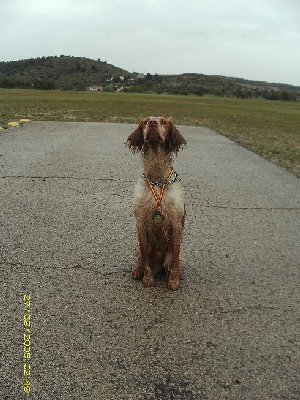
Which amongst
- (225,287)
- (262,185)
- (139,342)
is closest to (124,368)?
(139,342)

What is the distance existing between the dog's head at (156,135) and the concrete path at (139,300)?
138 centimetres

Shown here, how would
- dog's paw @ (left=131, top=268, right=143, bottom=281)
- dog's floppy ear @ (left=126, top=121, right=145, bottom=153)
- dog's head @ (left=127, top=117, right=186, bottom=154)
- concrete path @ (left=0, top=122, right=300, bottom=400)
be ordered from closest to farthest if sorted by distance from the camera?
concrete path @ (left=0, top=122, right=300, bottom=400), dog's head @ (left=127, top=117, right=186, bottom=154), dog's floppy ear @ (left=126, top=121, right=145, bottom=153), dog's paw @ (left=131, top=268, right=143, bottom=281)

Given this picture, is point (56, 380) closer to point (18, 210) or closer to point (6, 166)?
point (18, 210)

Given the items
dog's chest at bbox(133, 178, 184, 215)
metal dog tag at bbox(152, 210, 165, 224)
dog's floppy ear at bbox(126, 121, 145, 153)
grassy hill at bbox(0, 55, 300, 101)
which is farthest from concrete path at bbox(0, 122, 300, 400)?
grassy hill at bbox(0, 55, 300, 101)

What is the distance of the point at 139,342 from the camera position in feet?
11.5

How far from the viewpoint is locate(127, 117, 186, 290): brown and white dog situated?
4133 millimetres

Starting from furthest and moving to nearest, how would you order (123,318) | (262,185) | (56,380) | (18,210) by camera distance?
1. (262,185)
2. (18,210)
3. (123,318)
4. (56,380)

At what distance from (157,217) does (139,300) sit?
0.78 metres

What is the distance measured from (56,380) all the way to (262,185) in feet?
24.7

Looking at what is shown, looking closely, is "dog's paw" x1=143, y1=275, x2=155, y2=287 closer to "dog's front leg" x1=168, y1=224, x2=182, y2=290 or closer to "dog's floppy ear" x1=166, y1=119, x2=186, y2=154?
"dog's front leg" x1=168, y1=224, x2=182, y2=290

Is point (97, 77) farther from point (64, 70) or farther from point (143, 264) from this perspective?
point (143, 264)

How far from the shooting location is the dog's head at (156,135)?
4066 millimetres

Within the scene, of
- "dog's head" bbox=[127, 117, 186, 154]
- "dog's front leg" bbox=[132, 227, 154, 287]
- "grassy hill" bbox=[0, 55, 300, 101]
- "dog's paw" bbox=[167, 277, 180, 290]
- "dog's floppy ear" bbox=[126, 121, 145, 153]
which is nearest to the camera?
"dog's head" bbox=[127, 117, 186, 154]

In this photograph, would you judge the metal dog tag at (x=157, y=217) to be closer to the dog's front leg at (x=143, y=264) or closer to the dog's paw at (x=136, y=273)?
the dog's front leg at (x=143, y=264)
